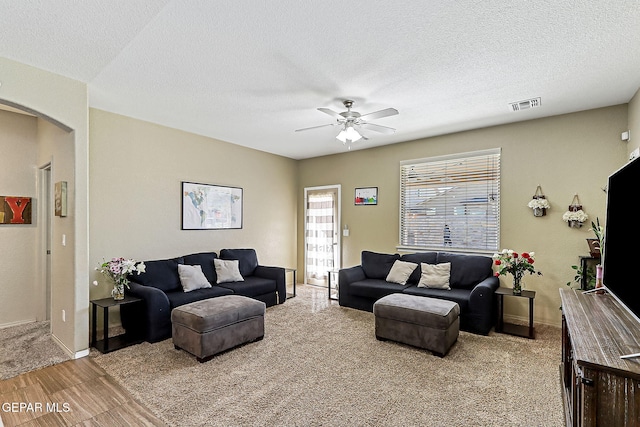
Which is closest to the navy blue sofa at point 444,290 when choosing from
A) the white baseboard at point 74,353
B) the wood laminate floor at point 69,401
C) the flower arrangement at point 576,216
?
the flower arrangement at point 576,216

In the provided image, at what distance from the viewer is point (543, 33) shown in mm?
2342

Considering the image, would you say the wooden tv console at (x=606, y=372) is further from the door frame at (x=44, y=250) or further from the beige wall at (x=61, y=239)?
the door frame at (x=44, y=250)

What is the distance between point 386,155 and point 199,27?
4127 mm

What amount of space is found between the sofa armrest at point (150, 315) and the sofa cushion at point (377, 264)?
308cm

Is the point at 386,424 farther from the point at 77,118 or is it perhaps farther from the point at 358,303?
the point at 77,118

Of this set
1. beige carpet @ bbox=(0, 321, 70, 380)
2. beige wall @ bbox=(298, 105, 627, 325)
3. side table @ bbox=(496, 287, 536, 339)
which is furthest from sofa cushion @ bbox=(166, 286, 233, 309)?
beige wall @ bbox=(298, 105, 627, 325)

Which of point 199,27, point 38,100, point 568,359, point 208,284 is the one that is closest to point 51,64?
point 38,100

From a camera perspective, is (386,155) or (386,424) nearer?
(386,424)

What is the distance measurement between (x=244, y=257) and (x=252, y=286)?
2.73 feet

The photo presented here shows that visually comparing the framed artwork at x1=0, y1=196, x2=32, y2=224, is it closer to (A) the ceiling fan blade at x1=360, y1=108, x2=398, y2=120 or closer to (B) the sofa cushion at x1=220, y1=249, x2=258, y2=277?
(B) the sofa cushion at x1=220, y1=249, x2=258, y2=277

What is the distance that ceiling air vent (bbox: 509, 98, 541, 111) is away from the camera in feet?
11.9

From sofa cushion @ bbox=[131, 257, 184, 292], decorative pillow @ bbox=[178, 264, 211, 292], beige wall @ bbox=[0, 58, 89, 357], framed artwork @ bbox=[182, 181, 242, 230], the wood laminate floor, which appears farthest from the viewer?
framed artwork @ bbox=[182, 181, 242, 230]

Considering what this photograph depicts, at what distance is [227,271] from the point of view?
491cm

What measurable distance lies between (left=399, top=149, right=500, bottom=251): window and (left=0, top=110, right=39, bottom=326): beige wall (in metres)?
5.56
